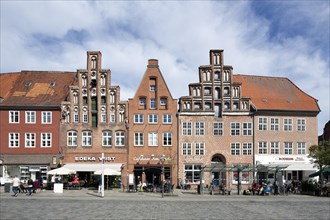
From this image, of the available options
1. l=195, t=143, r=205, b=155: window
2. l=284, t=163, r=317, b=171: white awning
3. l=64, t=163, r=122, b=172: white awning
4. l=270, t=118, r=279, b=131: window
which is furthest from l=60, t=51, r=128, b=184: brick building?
l=284, t=163, r=317, b=171: white awning

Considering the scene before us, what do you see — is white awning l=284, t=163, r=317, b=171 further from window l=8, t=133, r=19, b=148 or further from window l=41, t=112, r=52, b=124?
window l=8, t=133, r=19, b=148

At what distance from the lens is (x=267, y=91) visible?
177 ft

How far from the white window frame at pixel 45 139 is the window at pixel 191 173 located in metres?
17.3

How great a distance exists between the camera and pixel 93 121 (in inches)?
1991

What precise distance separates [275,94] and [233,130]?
8.31 m

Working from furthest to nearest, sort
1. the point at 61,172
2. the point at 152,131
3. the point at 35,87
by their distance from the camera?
the point at 35,87, the point at 152,131, the point at 61,172

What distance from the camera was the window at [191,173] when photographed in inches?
1971

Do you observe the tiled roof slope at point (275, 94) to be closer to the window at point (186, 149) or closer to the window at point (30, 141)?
the window at point (186, 149)

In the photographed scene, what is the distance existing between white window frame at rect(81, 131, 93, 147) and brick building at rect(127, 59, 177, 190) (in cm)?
507

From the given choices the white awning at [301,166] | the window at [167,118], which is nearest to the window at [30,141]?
the window at [167,118]

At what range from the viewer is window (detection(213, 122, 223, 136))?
5088 cm

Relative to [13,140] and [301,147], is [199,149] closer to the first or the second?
[301,147]

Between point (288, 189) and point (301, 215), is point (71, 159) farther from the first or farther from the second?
point (301, 215)

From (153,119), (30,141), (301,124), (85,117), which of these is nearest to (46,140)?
(30,141)
